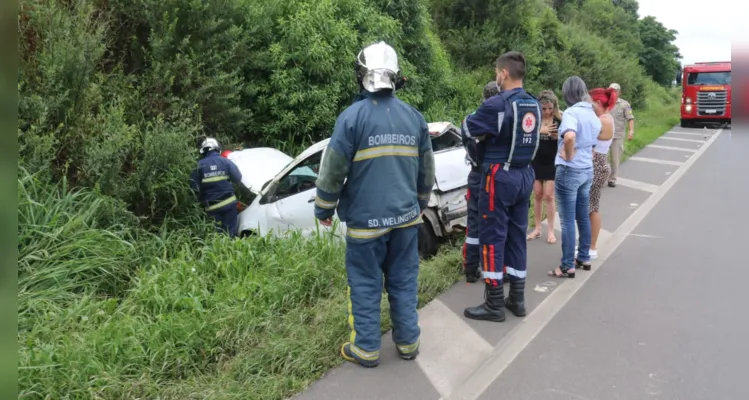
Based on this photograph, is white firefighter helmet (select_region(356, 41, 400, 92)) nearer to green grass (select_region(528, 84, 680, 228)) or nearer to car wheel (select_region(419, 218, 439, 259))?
car wheel (select_region(419, 218, 439, 259))

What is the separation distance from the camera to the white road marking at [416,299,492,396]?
12.4 ft

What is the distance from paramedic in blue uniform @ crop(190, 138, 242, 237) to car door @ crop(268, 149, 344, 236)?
665 mm

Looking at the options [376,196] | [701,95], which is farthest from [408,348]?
[701,95]

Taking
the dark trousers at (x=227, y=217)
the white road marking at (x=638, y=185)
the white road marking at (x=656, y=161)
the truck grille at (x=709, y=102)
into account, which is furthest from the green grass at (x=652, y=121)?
the dark trousers at (x=227, y=217)

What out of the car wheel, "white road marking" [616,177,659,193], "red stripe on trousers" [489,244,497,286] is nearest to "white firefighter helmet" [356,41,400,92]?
"red stripe on trousers" [489,244,497,286]

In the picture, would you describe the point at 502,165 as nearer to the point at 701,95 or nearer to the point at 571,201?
the point at 571,201

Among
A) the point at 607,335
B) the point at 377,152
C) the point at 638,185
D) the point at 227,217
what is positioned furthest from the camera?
the point at 638,185

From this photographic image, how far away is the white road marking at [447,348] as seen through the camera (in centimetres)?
378

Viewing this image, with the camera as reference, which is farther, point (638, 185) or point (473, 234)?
point (638, 185)

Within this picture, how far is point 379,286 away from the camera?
12.8 ft

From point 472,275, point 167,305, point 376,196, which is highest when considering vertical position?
point 376,196

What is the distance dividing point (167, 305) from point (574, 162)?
12.8ft

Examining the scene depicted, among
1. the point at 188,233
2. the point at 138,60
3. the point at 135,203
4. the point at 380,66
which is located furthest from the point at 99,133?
the point at 380,66

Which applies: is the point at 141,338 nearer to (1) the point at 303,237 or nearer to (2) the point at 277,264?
(2) the point at 277,264
